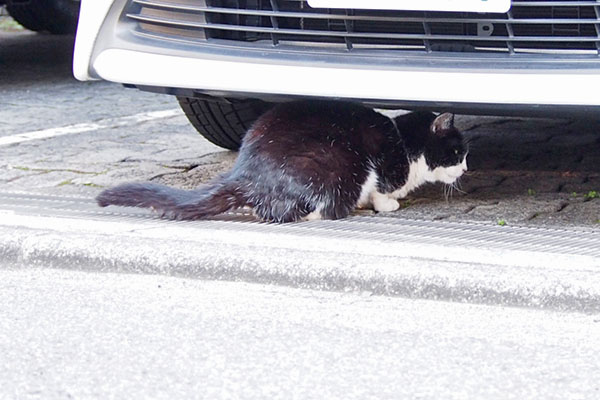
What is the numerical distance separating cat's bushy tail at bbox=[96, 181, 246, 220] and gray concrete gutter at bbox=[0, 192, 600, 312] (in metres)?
0.05

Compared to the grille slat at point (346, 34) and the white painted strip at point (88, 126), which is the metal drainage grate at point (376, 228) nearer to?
the grille slat at point (346, 34)

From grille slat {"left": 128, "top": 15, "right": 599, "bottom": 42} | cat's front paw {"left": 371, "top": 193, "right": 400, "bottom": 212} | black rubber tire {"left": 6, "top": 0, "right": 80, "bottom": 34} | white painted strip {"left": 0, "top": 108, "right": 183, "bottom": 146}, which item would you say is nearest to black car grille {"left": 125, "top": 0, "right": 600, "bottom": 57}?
grille slat {"left": 128, "top": 15, "right": 599, "bottom": 42}

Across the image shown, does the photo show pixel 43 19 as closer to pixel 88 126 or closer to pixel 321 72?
pixel 88 126

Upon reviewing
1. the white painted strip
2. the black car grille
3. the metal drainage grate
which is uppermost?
the black car grille

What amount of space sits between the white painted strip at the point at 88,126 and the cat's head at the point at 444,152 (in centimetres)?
196

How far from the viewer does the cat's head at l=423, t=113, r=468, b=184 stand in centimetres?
379

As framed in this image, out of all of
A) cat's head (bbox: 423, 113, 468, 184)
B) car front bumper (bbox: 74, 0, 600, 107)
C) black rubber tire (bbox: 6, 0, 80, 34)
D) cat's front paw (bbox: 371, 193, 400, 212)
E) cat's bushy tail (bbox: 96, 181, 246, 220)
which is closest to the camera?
car front bumper (bbox: 74, 0, 600, 107)

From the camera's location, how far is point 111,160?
4.46 metres

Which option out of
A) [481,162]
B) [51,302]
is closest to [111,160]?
[481,162]

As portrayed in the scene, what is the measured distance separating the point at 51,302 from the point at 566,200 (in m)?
1.85

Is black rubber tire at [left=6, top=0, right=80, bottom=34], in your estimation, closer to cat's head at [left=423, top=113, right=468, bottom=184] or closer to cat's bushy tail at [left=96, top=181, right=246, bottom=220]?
cat's head at [left=423, top=113, right=468, bottom=184]

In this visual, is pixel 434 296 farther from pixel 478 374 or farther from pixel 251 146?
pixel 251 146

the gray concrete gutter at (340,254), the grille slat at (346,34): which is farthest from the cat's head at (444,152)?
the grille slat at (346,34)

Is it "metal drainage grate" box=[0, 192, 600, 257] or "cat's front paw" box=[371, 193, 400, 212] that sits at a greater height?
"metal drainage grate" box=[0, 192, 600, 257]
